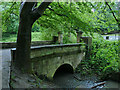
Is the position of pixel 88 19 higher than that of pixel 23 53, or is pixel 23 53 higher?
pixel 88 19

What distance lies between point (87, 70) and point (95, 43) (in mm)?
3706

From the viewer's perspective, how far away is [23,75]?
439 centimetres

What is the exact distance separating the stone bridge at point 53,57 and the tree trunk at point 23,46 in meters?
0.54

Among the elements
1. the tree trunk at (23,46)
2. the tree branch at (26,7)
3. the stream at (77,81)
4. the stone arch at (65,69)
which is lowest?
the stream at (77,81)

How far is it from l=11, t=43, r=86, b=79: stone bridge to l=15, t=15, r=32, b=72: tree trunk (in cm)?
54

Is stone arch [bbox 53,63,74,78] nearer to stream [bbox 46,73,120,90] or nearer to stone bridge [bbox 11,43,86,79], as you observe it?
stone bridge [bbox 11,43,86,79]

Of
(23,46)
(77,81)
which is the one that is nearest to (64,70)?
(77,81)

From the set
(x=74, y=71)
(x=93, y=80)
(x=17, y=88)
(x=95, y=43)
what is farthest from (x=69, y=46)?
(x=17, y=88)

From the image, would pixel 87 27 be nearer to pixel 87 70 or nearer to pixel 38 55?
pixel 38 55

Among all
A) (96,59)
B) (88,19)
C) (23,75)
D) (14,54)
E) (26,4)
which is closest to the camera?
(26,4)

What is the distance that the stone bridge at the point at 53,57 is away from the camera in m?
5.83

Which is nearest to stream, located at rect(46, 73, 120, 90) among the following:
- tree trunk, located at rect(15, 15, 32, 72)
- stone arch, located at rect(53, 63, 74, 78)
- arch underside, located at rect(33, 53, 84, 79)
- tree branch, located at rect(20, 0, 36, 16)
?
stone arch, located at rect(53, 63, 74, 78)

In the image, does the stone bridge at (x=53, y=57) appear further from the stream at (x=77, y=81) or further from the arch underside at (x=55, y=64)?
the stream at (x=77, y=81)

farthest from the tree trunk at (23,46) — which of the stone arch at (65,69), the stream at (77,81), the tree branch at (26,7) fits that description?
the stone arch at (65,69)
